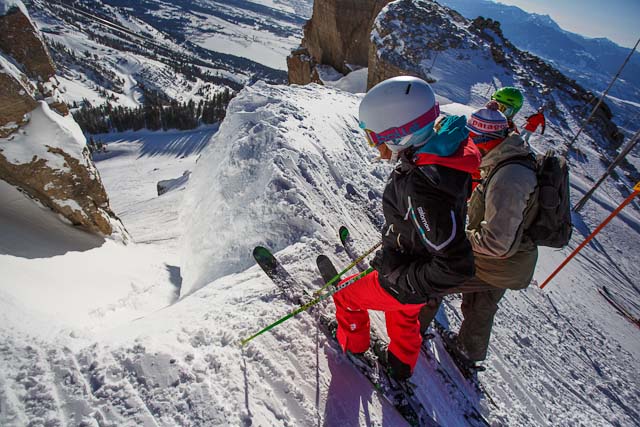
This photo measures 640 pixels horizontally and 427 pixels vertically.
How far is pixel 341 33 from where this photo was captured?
32.9 metres

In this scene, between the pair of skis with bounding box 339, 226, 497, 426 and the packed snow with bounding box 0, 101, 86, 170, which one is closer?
the pair of skis with bounding box 339, 226, 497, 426

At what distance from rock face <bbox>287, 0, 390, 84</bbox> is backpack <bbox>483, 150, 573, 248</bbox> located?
106 feet

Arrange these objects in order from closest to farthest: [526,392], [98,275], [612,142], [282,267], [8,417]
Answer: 1. [8,417]
2. [282,267]
3. [526,392]
4. [98,275]
5. [612,142]

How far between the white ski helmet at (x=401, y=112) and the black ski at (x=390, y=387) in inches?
85.8

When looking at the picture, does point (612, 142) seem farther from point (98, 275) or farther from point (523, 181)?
point (98, 275)

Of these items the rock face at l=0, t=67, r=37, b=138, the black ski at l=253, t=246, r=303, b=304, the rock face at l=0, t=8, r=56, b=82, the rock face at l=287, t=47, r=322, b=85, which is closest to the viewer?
the black ski at l=253, t=246, r=303, b=304

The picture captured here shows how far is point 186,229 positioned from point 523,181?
21.8ft

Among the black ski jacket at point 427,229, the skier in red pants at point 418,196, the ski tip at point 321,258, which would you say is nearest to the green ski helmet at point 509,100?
the skier in red pants at point 418,196

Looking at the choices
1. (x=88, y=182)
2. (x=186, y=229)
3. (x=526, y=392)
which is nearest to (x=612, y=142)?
(x=526, y=392)

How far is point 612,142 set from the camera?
23766 millimetres

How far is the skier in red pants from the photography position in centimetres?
235

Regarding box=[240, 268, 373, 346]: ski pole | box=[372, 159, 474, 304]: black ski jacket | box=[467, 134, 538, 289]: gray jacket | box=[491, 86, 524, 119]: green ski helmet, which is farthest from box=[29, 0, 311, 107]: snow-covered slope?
box=[467, 134, 538, 289]: gray jacket

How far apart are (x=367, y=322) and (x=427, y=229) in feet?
4.77

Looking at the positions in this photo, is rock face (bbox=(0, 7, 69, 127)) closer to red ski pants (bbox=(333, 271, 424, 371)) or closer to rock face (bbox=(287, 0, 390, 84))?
red ski pants (bbox=(333, 271, 424, 371))
